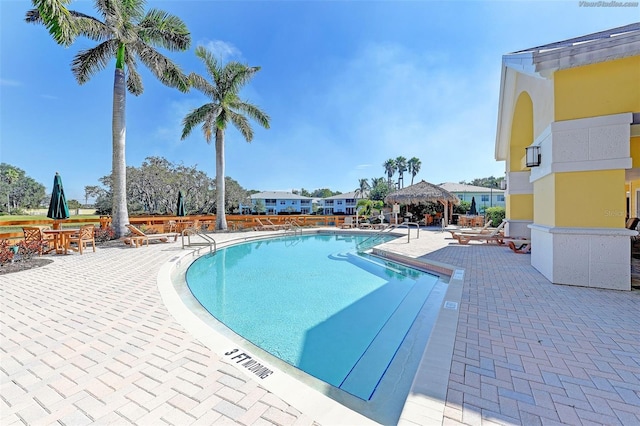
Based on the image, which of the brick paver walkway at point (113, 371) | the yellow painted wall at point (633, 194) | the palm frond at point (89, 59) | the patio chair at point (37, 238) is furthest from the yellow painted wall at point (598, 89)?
the palm frond at point (89, 59)

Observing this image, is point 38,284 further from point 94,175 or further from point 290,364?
point 94,175

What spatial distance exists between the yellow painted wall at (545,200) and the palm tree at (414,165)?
61.8 metres

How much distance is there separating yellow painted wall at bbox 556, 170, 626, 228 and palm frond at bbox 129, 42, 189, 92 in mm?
16133

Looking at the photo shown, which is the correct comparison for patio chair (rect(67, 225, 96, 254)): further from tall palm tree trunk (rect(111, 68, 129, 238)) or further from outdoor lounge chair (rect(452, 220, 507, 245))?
outdoor lounge chair (rect(452, 220, 507, 245))

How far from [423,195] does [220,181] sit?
15509mm

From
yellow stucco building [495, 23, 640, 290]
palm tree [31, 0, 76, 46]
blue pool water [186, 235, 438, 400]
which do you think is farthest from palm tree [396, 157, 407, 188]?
palm tree [31, 0, 76, 46]

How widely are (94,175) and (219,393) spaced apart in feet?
114

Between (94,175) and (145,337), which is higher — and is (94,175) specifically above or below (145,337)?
above

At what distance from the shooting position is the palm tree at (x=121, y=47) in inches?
467

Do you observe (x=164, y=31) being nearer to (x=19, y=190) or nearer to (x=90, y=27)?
(x=90, y=27)

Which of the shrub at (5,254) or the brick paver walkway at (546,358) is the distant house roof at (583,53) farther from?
the shrub at (5,254)

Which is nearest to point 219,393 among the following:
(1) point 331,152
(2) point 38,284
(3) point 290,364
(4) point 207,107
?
(3) point 290,364

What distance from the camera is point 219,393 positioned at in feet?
7.42

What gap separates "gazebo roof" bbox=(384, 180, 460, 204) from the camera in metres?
21.3
